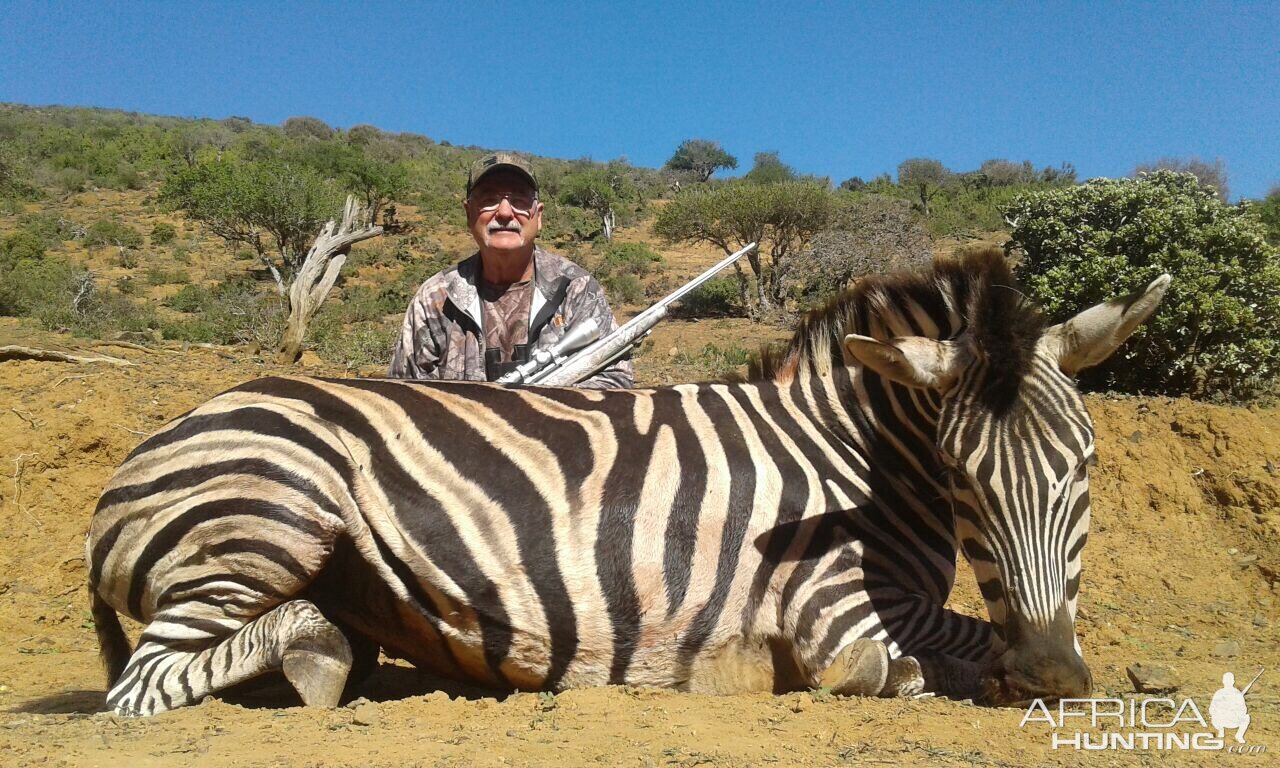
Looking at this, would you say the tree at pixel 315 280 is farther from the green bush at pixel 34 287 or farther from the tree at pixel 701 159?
the tree at pixel 701 159

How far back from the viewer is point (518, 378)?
16.3 feet

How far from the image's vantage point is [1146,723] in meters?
2.67

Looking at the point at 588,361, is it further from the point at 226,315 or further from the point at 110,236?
the point at 110,236

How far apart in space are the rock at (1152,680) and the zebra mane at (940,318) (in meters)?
1.28

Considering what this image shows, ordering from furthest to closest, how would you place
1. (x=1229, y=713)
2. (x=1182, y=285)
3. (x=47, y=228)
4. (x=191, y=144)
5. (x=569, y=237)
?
(x=191, y=144) → (x=569, y=237) → (x=47, y=228) → (x=1182, y=285) → (x=1229, y=713)

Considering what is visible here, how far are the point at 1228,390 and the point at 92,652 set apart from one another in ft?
34.9

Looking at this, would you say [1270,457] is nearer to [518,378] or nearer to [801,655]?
[801,655]

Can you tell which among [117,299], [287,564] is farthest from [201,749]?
[117,299]

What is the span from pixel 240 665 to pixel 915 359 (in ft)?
8.83

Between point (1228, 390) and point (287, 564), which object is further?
point (1228, 390)

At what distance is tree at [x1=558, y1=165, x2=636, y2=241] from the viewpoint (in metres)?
39.9

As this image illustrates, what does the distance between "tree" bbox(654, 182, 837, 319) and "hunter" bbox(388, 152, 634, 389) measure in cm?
1886

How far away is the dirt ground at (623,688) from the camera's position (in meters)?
2.46

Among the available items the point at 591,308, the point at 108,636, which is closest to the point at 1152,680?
the point at 591,308
